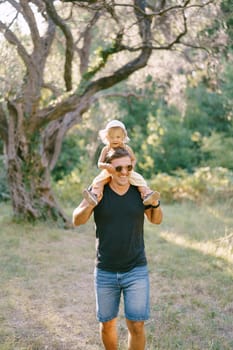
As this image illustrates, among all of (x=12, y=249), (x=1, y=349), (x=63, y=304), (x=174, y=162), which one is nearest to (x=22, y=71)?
(x=12, y=249)

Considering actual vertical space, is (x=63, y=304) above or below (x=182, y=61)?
below

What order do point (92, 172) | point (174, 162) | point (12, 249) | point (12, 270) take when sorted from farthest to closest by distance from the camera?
point (174, 162)
point (92, 172)
point (12, 249)
point (12, 270)

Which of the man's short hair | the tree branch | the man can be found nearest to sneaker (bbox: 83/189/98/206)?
the man

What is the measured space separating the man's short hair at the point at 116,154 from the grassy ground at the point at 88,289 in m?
1.68

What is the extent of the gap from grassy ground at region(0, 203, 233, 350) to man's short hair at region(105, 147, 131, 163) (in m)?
1.68

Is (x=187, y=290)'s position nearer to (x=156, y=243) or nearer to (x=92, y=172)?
(x=156, y=243)

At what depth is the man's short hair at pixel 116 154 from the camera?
3043 millimetres

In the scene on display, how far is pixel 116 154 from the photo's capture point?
9.99 feet

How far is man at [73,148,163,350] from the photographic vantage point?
9.71 ft

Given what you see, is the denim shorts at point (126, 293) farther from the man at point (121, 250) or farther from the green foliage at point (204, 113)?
the green foliage at point (204, 113)

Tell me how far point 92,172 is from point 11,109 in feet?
17.0

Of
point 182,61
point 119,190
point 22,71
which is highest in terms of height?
point 182,61

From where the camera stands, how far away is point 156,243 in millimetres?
7977

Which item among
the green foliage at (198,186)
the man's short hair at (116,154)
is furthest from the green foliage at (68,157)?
the man's short hair at (116,154)
